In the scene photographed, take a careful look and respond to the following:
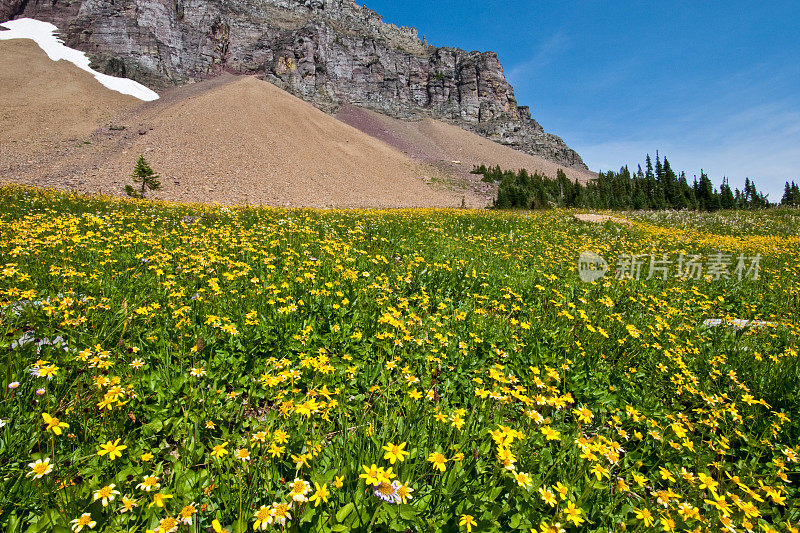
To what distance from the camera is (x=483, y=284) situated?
5961mm

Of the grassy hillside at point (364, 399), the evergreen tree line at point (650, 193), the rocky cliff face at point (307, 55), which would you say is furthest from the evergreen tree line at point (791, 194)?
the grassy hillside at point (364, 399)

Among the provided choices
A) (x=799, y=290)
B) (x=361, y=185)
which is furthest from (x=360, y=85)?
(x=799, y=290)

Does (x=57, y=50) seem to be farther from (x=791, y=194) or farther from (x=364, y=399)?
(x=791, y=194)

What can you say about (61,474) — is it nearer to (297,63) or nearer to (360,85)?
(297,63)

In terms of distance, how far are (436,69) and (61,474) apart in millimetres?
160235

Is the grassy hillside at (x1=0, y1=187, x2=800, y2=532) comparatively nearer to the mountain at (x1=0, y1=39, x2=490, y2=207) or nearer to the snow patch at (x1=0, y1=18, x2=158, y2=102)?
the mountain at (x1=0, y1=39, x2=490, y2=207)

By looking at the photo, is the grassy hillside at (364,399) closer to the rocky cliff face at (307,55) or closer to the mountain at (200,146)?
the mountain at (200,146)

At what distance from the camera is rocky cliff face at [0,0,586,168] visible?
72.2m

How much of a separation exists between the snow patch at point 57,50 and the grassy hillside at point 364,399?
6770 cm

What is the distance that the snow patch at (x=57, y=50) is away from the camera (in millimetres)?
56938

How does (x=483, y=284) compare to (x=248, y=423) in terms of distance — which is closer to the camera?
(x=248, y=423)

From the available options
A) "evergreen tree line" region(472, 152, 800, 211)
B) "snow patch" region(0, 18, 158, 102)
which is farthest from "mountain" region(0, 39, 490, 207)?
"evergreen tree line" region(472, 152, 800, 211)

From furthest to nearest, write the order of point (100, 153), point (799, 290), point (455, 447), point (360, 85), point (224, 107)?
point (360, 85) → point (224, 107) → point (100, 153) → point (799, 290) → point (455, 447)

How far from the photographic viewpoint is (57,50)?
2534 inches
